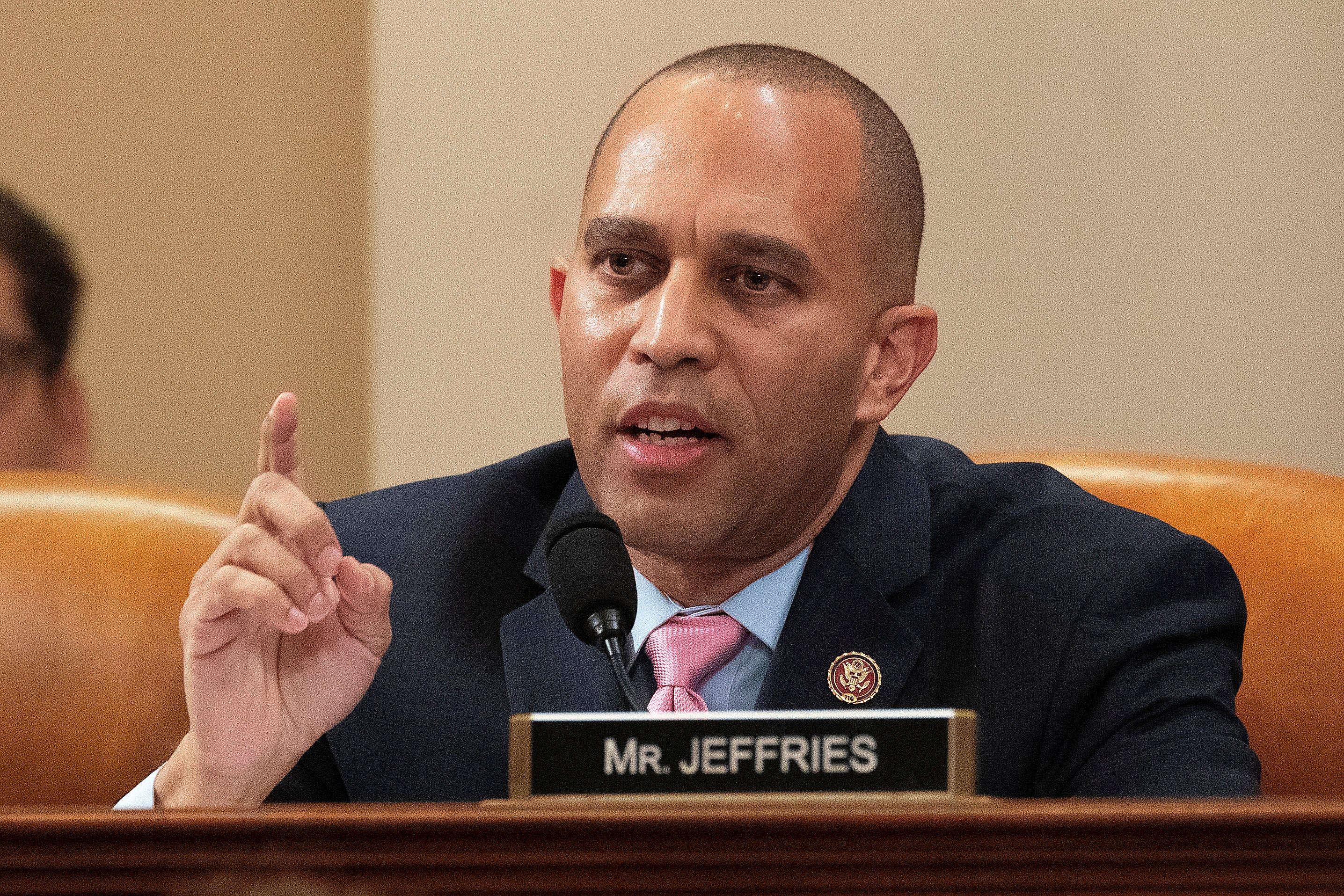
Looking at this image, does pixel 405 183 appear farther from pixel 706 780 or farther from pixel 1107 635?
pixel 706 780

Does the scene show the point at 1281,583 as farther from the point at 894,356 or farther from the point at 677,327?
the point at 677,327

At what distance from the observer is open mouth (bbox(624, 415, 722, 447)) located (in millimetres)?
1246

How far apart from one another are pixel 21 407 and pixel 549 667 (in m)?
1.55

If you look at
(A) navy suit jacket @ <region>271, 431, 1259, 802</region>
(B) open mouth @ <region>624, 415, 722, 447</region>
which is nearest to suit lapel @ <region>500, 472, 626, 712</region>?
(A) navy suit jacket @ <region>271, 431, 1259, 802</region>

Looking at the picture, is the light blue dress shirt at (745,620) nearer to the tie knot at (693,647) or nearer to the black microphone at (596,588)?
the tie knot at (693,647)

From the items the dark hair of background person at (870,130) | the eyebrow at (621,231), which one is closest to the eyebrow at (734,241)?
the eyebrow at (621,231)

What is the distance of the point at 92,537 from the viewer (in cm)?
156

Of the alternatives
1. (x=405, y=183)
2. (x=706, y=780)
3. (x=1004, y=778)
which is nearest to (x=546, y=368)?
(x=405, y=183)

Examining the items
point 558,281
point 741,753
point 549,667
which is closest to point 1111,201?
point 558,281

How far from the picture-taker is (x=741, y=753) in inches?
26.0

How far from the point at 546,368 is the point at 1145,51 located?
114 cm

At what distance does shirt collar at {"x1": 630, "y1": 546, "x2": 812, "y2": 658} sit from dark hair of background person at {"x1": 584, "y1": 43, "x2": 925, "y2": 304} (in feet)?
1.06

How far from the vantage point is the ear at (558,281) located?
1.55m

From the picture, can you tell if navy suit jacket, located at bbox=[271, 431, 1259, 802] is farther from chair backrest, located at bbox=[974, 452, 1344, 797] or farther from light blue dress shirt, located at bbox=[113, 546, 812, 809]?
chair backrest, located at bbox=[974, 452, 1344, 797]
